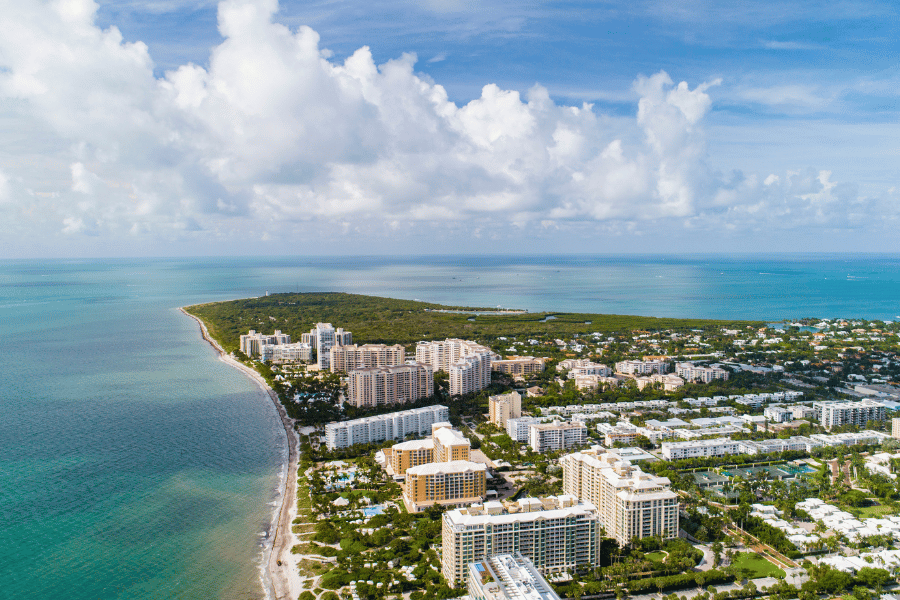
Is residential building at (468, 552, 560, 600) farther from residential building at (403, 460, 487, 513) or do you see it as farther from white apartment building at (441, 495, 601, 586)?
residential building at (403, 460, 487, 513)

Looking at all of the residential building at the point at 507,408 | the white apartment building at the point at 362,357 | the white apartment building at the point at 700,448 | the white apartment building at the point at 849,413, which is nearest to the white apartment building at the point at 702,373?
the white apartment building at the point at 849,413

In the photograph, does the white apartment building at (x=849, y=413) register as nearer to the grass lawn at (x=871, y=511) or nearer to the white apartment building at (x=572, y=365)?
the grass lawn at (x=871, y=511)

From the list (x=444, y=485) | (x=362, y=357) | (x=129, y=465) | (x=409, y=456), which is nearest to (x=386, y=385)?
(x=362, y=357)

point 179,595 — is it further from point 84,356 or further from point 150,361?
point 84,356

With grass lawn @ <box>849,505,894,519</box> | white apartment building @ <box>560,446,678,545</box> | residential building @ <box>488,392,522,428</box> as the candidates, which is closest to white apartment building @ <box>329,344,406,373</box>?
residential building @ <box>488,392,522,428</box>

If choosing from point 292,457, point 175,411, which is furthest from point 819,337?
point 175,411
